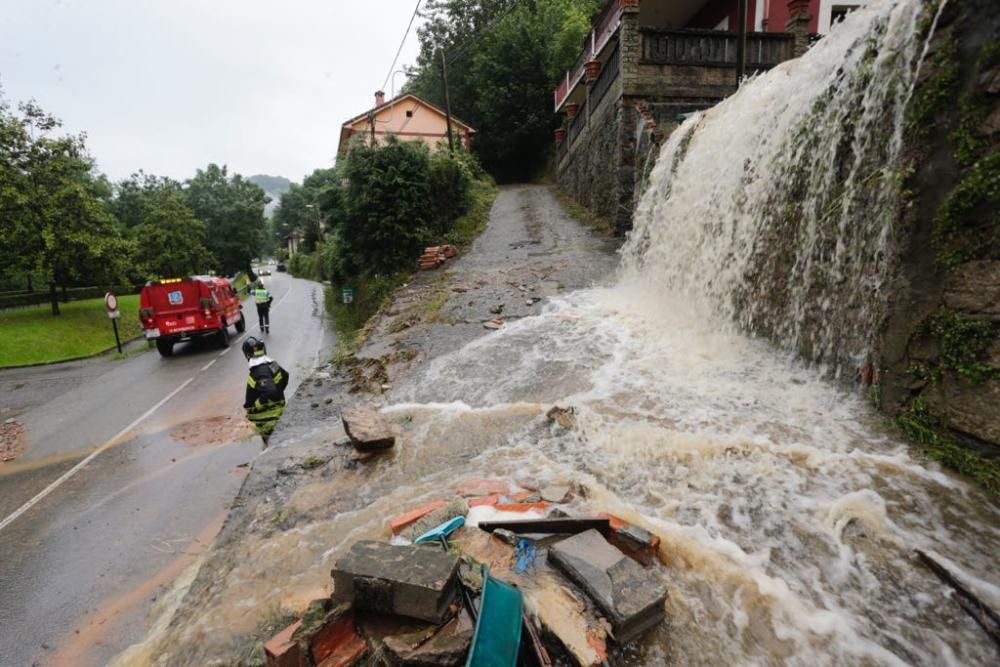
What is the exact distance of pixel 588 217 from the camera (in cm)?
1730

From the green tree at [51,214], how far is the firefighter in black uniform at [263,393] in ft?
62.7

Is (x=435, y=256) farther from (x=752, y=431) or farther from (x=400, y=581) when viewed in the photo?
(x=400, y=581)

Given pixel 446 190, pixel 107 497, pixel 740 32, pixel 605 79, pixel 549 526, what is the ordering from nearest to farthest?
pixel 549 526 → pixel 107 497 → pixel 740 32 → pixel 605 79 → pixel 446 190

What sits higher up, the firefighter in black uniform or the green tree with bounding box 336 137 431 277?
the green tree with bounding box 336 137 431 277

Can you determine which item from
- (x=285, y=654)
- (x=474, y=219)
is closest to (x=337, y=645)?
(x=285, y=654)

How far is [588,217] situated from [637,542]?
51.3ft

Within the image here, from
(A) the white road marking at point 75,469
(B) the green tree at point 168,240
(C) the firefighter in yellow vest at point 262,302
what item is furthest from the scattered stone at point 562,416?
(B) the green tree at point 168,240

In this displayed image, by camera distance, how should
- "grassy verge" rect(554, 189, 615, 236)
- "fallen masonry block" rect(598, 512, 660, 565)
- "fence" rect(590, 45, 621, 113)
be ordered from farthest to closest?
1. "grassy verge" rect(554, 189, 615, 236)
2. "fence" rect(590, 45, 621, 113)
3. "fallen masonry block" rect(598, 512, 660, 565)

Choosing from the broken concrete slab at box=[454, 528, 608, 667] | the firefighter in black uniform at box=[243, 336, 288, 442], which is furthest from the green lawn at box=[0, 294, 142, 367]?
the broken concrete slab at box=[454, 528, 608, 667]

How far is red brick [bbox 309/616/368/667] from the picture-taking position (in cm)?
216

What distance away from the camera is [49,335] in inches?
688

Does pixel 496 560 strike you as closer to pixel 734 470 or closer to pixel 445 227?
pixel 734 470

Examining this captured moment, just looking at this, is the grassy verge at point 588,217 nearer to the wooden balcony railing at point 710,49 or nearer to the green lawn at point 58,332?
the wooden balcony railing at point 710,49

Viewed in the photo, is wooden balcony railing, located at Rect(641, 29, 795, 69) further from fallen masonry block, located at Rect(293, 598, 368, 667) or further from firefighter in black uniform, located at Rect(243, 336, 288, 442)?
fallen masonry block, located at Rect(293, 598, 368, 667)
